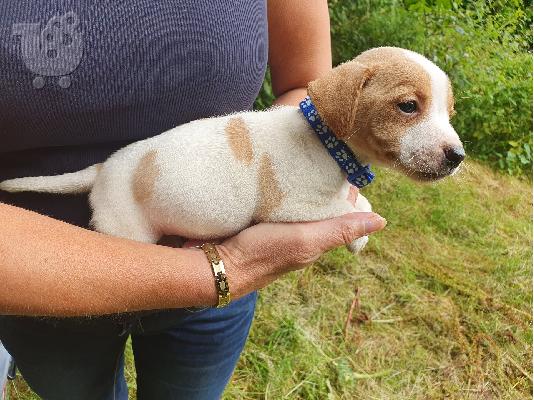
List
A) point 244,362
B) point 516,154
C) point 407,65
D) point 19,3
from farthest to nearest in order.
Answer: point 516,154
point 244,362
point 407,65
point 19,3

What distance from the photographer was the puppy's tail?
0.79m

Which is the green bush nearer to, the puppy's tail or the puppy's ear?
the puppy's ear

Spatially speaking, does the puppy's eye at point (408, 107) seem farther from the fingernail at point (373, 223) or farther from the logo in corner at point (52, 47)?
the logo in corner at point (52, 47)

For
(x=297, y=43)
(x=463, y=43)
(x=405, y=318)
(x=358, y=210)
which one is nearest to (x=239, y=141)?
(x=358, y=210)

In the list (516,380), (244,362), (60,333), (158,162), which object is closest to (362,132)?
(158,162)

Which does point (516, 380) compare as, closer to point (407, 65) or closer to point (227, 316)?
point (227, 316)

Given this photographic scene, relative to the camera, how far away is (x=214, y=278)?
793 mm

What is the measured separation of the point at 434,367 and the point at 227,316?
51.0 inches

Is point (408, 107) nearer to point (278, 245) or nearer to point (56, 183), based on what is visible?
point (278, 245)

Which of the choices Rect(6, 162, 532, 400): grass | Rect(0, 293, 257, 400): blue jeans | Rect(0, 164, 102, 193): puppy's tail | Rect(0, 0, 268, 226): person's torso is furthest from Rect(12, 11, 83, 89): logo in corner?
Rect(6, 162, 532, 400): grass

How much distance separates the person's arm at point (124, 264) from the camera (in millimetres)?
650

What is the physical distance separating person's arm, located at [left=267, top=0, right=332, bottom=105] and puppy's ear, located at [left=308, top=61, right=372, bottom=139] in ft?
0.99

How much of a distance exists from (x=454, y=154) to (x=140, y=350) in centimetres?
72

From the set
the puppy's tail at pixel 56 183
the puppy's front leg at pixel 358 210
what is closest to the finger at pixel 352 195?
the puppy's front leg at pixel 358 210
